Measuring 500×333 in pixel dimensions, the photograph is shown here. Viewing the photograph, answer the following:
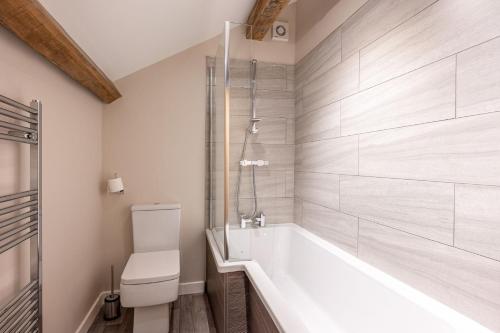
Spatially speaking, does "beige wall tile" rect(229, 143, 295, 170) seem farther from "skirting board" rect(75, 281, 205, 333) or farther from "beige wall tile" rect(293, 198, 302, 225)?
"skirting board" rect(75, 281, 205, 333)

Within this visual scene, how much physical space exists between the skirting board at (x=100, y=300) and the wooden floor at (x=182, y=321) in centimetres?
5

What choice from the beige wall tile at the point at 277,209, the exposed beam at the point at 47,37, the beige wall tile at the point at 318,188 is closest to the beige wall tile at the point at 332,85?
the beige wall tile at the point at 318,188

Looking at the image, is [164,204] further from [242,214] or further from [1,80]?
[1,80]

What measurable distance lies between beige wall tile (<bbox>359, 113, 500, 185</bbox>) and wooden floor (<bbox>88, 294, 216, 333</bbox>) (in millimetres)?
1732

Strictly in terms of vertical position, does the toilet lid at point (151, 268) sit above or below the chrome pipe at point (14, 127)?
below

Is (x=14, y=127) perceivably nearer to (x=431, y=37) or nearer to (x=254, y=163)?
(x=254, y=163)

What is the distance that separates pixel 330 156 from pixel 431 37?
1009 mm

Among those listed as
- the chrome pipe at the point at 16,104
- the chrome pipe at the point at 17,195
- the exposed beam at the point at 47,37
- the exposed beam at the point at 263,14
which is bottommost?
the chrome pipe at the point at 17,195

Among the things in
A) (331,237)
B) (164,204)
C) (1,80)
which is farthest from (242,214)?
(1,80)

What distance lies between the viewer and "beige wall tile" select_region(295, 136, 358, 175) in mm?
1832

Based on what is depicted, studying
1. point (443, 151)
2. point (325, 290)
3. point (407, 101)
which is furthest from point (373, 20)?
point (325, 290)

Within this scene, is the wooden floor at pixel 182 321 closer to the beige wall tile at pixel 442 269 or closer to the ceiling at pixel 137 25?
the beige wall tile at pixel 442 269

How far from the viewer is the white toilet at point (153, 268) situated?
183 centimetres

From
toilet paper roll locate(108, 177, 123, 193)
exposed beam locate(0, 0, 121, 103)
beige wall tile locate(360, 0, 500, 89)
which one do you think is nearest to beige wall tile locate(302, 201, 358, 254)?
beige wall tile locate(360, 0, 500, 89)
